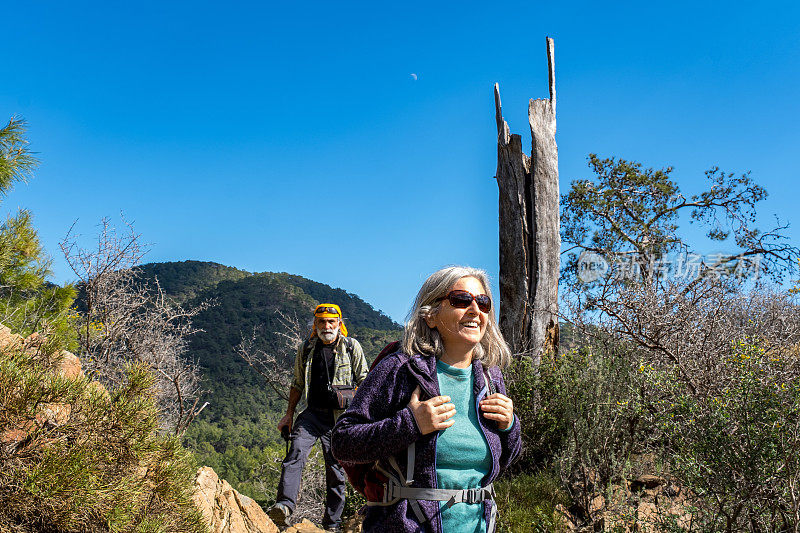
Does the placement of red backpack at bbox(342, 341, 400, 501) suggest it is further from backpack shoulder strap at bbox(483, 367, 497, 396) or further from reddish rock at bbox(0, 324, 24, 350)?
reddish rock at bbox(0, 324, 24, 350)

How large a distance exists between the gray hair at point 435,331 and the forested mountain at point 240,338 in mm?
9744

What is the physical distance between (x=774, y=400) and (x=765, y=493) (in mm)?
494

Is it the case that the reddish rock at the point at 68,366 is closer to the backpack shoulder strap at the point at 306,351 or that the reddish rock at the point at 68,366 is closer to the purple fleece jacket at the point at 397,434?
the backpack shoulder strap at the point at 306,351

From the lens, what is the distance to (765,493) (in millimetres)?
3029

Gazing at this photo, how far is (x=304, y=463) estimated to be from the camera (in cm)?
460

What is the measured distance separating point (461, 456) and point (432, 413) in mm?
228

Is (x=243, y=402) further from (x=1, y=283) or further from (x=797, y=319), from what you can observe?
(x=797, y=319)

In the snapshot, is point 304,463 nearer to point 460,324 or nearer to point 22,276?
point 460,324

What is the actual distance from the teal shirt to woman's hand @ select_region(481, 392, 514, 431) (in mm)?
45

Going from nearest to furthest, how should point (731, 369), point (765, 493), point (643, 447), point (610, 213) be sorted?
point (765, 493) < point (731, 369) < point (643, 447) < point (610, 213)

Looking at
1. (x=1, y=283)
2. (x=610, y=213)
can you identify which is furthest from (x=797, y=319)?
(x=1, y=283)

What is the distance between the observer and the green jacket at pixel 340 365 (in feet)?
15.5

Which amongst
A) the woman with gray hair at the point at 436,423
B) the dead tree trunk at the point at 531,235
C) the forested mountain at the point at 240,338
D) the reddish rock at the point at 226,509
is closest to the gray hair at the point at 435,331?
the woman with gray hair at the point at 436,423

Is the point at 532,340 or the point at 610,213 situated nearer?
the point at 532,340
